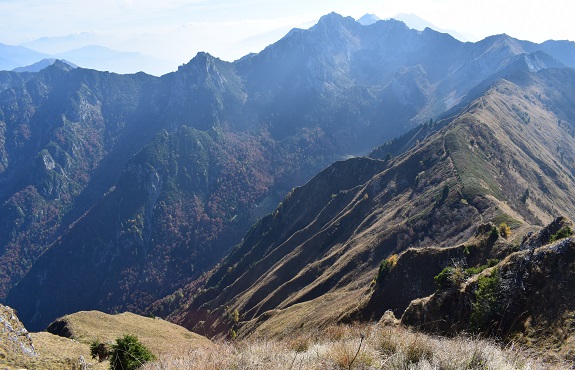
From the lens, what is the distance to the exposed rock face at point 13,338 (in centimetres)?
2095

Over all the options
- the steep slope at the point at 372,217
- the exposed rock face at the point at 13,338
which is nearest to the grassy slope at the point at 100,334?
the exposed rock face at the point at 13,338

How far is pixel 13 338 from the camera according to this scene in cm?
2186

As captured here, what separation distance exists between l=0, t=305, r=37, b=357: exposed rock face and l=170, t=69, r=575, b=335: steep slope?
46.9 meters

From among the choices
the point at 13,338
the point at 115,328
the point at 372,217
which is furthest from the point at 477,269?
the point at 372,217

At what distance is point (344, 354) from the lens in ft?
38.6

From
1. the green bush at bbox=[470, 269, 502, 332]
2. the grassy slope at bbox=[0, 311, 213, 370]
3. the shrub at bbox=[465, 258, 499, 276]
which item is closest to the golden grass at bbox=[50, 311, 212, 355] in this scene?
the grassy slope at bbox=[0, 311, 213, 370]

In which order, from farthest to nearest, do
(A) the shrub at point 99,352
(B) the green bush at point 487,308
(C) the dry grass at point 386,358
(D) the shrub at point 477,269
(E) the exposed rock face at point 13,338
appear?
(D) the shrub at point 477,269
(A) the shrub at point 99,352
(E) the exposed rock face at point 13,338
(B) the green bush at point 487,308
(C) the dry grass at point 386,358

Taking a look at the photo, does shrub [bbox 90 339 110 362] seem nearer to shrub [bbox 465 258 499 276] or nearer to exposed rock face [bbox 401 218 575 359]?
exposed rock face [bbox 401 218 575 359]

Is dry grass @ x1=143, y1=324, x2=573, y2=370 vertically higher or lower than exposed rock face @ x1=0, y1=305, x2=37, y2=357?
higher

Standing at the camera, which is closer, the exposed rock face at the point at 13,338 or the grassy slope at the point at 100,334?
the exposed rock face at the point at 13,338

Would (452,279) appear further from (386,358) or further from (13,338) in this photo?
(13,338)

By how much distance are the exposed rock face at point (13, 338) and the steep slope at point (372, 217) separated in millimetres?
46908

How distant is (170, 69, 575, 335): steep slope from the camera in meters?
91.8

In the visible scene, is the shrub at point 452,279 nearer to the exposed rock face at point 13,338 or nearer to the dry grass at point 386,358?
the dry grass at point 386,358
